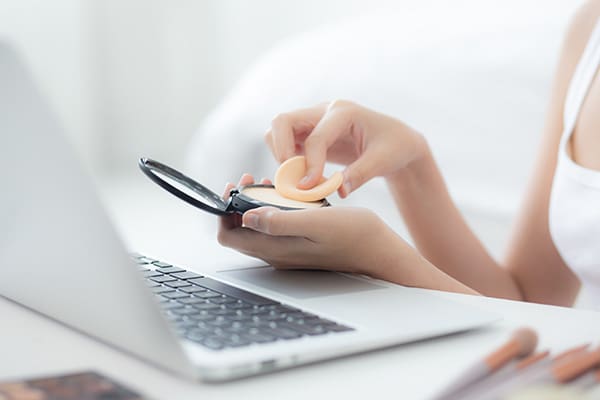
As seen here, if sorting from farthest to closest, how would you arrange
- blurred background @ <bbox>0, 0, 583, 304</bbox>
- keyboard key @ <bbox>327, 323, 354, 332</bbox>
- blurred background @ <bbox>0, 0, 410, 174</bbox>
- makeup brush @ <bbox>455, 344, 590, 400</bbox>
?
blurred background @ <bbox>0, 0, 410, 174</bbox> → blurred background @ <bbox>0, 0, 583, 304</bbox> → keyboard key @ <bbox>327, 323, 354, 332</bbox> → makeup brush @ <bbox>455, 344, 590, 400</bbox>

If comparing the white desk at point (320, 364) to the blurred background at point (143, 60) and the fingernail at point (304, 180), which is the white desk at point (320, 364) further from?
the blurred background at point (143, 60)

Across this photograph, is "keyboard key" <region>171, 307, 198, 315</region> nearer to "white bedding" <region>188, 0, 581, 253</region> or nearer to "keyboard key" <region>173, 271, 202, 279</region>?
"keyboard key" <region>173, 271, 202, 279</region>

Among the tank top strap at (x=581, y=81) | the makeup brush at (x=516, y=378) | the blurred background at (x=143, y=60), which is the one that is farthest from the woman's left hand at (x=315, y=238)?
the blurred background at (x=143, y=60)

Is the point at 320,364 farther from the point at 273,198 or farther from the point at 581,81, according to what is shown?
the point at 581,81

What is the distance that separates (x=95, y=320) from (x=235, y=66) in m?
2.90

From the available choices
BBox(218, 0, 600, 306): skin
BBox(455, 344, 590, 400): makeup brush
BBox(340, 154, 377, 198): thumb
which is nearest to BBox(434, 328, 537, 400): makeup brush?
BBox(455, 344, 590, 400): makeup brush

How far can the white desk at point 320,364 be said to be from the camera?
0.40 meters

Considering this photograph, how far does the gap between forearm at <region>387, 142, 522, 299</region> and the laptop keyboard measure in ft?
1.20

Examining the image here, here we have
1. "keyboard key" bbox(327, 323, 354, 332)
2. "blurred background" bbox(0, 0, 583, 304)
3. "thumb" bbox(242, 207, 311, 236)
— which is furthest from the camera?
"blurred background" bbox(0, 0, 583, 304)

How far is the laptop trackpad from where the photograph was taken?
1.92 ft

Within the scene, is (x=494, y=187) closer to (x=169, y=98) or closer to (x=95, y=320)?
(x=95, y=320)

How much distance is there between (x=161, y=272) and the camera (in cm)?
62

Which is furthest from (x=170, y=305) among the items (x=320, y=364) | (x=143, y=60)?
(x=143, y=60)

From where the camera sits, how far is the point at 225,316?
487mm
